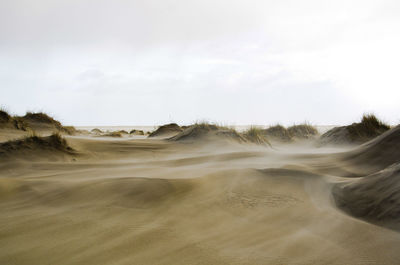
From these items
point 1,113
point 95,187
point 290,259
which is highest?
point 1,113

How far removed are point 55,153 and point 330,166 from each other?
435cm

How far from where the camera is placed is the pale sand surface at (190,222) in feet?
5.20

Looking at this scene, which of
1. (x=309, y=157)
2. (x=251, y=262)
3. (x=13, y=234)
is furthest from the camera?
(x=309, y=157)

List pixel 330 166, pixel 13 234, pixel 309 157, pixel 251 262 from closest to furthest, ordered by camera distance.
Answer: pixel 251 262 → pixel 13 234 → pixel 330 166 → pixel 309 157

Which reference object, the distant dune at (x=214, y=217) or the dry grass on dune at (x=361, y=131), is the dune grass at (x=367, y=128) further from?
the distant dune at (x=214, y=217)

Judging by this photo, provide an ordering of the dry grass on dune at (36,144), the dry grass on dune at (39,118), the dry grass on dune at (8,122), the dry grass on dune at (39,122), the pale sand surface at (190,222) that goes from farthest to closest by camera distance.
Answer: the dry grass on dune at (39,118), the dry grass on dune at (39,122), the dry grass on dune at (8,122), the dry grass on dune at (36,144), the pale sand surface at (190,222)

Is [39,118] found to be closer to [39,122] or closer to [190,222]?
[39,122]

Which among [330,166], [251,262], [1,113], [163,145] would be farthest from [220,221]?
A: [1,113]

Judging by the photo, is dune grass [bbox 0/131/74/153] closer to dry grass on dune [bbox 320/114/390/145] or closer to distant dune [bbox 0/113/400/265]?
distant dune [bbox 0/113/400/265]

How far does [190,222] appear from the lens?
2.05m

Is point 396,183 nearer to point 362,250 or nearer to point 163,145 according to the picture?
point 362,250

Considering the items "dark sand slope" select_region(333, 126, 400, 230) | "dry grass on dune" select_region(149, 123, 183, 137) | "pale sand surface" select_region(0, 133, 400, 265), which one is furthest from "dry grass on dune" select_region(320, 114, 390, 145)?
"dark sand slope" select_region(333, 126, 400, 230)

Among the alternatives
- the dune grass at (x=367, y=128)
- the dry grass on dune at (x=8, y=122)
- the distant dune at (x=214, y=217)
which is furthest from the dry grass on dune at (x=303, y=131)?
the dry grass on dune at (x=8, y=122)

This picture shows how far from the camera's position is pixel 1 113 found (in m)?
7.84
